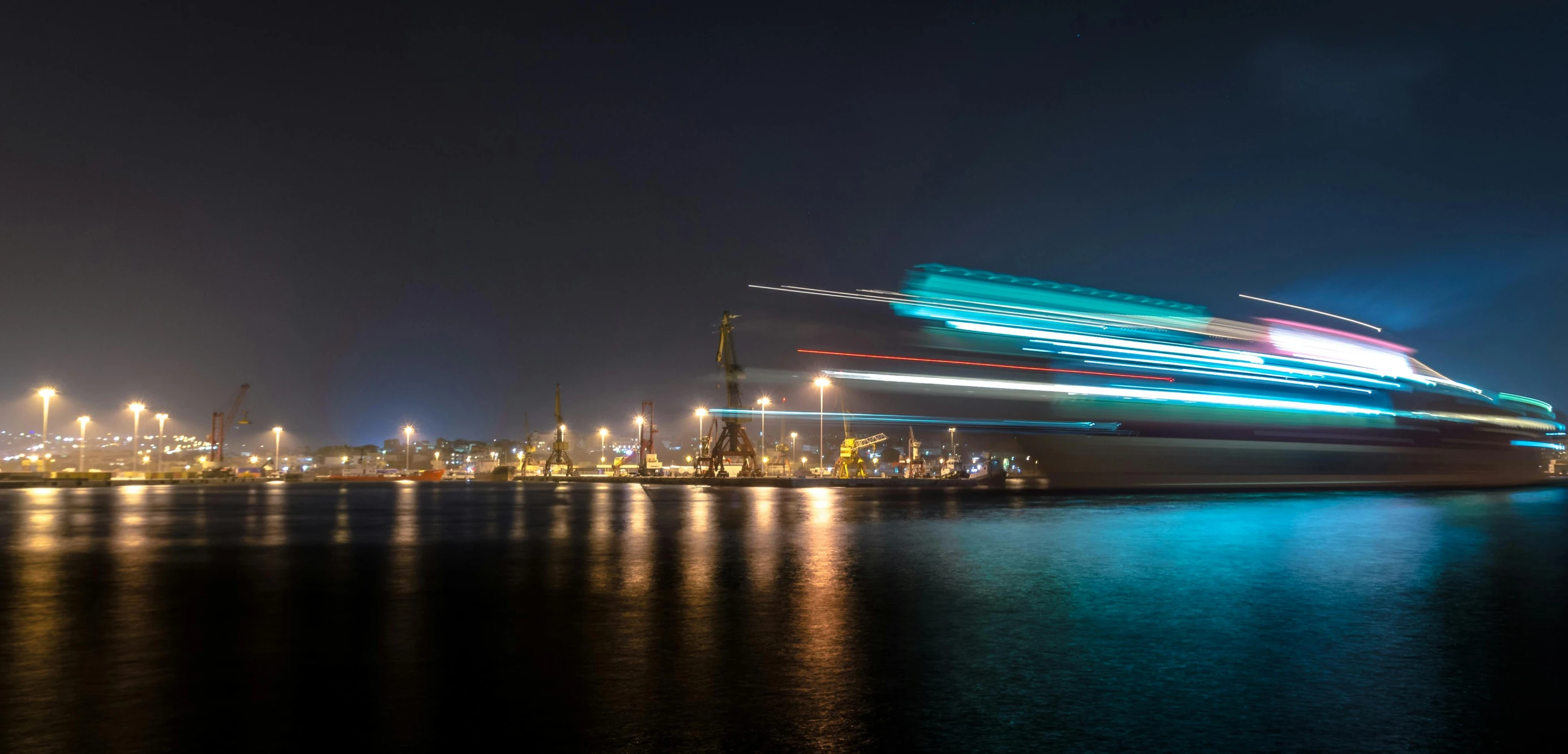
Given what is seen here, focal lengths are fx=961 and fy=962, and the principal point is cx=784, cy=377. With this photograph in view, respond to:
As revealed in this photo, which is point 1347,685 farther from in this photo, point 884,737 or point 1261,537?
point 1261,537

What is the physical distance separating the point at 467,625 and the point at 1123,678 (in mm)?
4971

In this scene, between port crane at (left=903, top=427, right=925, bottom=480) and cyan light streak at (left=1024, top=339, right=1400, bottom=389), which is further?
port crane at (left=903, top=427, right=925, bottom=480)

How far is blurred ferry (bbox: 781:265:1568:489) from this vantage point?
35844 millimetres

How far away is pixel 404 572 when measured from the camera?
38.0 feet

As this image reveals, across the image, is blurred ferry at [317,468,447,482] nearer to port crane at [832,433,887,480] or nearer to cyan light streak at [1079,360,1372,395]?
port crane at [832,433,887,480]

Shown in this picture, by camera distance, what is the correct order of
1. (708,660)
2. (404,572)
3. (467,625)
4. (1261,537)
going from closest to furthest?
(708,660), (467,625), (404,572), (1261,537)

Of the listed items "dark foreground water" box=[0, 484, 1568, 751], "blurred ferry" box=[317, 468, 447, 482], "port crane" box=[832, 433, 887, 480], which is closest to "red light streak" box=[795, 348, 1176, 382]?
"dark foreground water" box=[0, 484, 1568, 751]

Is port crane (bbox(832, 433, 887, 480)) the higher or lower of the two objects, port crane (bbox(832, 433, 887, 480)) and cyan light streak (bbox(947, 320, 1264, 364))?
the lower

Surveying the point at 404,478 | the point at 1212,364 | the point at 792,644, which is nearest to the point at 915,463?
the point at 404,478

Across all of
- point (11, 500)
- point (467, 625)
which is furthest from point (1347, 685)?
point (11, 500)

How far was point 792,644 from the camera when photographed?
273 inches

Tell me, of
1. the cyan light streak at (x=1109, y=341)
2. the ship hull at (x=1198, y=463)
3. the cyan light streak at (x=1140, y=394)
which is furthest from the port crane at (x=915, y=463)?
the cyan light streak at (x=1109, y=341)

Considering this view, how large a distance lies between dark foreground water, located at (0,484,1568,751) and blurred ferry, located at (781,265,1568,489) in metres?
20.0

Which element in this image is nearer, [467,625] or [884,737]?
[884,737]
